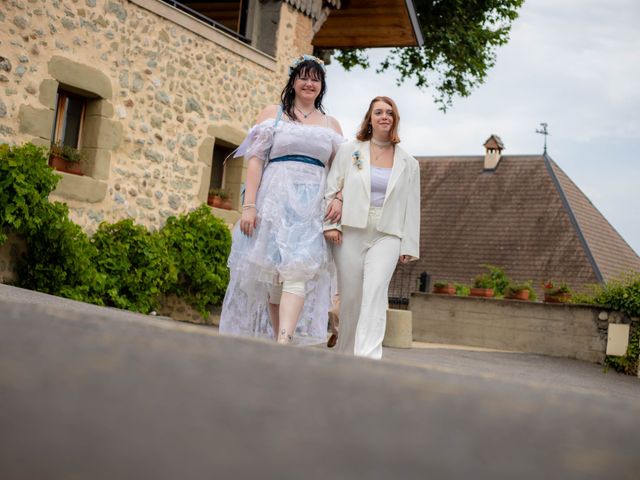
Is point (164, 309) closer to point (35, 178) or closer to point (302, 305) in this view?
point (35, 178)

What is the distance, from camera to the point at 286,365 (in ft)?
2.92

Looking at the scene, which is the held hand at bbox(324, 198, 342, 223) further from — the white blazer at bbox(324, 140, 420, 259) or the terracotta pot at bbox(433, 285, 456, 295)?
the terracotta pot at bbox(433, 285, 456, 295)

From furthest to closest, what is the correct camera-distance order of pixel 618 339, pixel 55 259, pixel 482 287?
pixel 482 287, pixel 618 339, pixel 55 259

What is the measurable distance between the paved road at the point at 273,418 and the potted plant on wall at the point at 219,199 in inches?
413

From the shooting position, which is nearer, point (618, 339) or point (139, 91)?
point (139, 91)

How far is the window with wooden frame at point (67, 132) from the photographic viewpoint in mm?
9070

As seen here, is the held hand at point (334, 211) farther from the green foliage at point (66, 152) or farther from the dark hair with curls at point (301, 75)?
the green foliage at point (66, 152)

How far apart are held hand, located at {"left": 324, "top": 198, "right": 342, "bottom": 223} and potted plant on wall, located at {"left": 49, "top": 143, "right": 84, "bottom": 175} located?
4400 millimetres

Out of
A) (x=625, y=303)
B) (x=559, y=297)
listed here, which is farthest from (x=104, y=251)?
(x=559, y=297)

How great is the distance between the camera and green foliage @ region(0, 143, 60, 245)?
7902 millimetres

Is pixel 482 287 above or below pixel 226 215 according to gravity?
below

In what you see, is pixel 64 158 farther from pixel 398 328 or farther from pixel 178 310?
pixel 398 328

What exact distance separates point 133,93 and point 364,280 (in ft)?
17.5

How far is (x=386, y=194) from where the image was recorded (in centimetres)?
554
